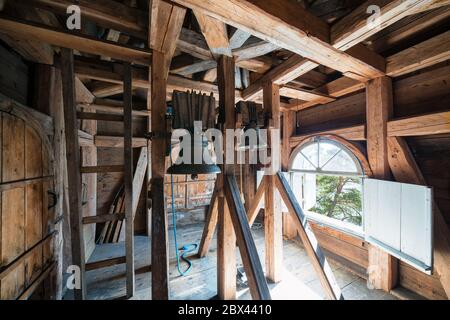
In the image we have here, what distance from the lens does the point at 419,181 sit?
161 centimetres

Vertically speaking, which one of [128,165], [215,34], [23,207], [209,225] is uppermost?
[215,34]

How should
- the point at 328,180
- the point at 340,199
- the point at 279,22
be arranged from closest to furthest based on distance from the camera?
the point at 279,22 < the point at 340,199 < the point at 328,180

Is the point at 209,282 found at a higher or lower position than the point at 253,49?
lower

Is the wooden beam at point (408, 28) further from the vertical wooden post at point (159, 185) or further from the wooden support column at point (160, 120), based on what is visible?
the vertical wooden post at point (159, 185)

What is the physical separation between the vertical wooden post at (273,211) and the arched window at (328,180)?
117 centimetres

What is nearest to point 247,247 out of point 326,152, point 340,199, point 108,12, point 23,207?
point 23,207

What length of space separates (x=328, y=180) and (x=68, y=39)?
4700 millimetres

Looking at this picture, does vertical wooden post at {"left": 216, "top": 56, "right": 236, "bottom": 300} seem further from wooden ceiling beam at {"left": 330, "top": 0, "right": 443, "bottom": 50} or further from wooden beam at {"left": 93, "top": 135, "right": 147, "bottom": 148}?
wooden beam at {"left": 93, "top": 135, "right": 147, "bottom": 148}

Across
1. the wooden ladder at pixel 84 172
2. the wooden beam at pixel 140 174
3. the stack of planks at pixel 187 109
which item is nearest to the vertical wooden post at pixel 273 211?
the stack of planks at pixel 187 109

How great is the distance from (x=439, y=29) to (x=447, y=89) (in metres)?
0.51

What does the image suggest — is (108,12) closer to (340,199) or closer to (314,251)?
(314,251)

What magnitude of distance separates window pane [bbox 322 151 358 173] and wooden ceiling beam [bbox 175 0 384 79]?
1.49m
